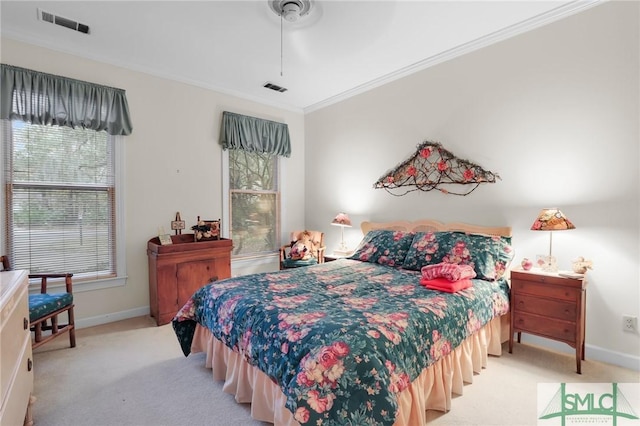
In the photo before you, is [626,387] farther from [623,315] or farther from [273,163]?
[273,163]

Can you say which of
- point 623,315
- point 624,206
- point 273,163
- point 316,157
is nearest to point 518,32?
point 624,206

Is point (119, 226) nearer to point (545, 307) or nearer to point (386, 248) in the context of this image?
point (386, 248)

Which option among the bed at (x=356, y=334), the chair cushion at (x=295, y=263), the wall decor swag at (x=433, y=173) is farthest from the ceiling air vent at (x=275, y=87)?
the bed at (x=356, y=334)

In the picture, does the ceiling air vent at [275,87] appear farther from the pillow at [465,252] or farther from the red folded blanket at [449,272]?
the red folded blanket at [449,272]

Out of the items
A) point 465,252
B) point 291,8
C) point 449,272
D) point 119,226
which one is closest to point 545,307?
point 465,252

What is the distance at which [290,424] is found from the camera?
60.3 inches

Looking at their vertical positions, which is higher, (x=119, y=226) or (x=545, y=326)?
(x=119, y=226)

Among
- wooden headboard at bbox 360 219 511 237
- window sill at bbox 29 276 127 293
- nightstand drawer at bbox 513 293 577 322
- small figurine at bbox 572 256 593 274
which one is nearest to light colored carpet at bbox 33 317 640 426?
nightstand drawer at bbox 513 293 577 322

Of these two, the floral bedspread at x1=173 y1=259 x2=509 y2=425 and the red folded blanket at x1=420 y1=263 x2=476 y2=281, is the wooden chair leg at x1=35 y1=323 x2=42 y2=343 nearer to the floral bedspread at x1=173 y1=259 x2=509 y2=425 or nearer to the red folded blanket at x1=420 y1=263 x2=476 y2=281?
the floral bedspread at x1=173 y1=259 x2=509 y2=425

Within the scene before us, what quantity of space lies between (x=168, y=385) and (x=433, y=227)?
2855 millimetres

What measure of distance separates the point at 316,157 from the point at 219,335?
3390 millimetres

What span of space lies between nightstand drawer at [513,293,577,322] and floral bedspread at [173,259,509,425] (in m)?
0.10

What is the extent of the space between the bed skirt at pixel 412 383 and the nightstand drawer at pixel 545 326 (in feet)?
0.63

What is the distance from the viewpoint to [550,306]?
2428 millimetres
